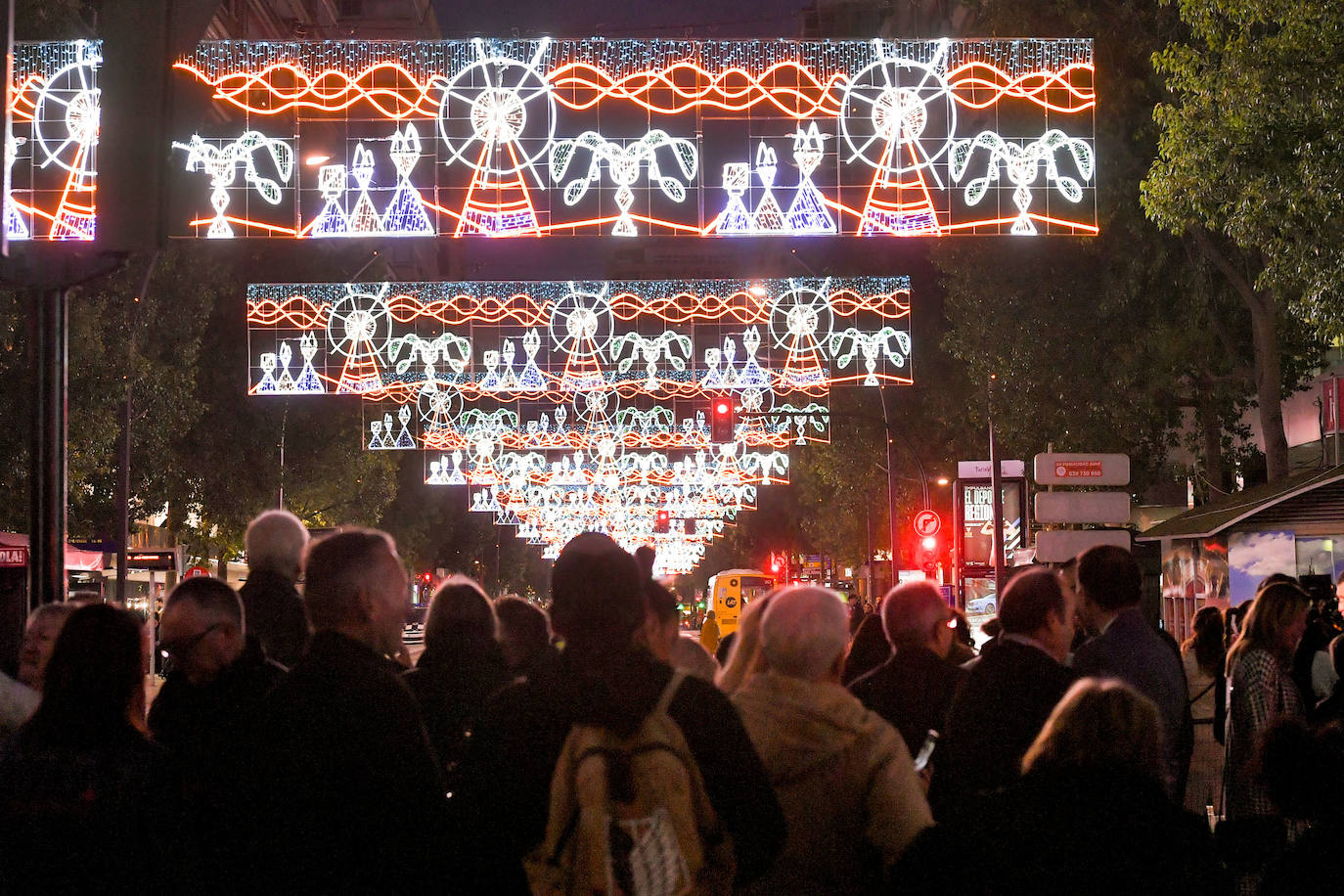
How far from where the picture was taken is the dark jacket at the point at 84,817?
421cm

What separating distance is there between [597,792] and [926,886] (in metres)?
0.77

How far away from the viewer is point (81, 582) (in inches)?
1710

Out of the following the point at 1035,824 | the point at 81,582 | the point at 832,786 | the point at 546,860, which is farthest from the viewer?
the point at 81,582

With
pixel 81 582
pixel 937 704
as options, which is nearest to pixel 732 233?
pixel 937 704

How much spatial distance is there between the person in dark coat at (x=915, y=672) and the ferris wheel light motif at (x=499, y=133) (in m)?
13.5

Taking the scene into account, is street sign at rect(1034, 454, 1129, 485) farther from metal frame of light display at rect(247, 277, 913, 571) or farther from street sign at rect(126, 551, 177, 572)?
street sign at rect(126, 551, 177, 572)

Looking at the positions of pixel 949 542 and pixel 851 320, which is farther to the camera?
pixel 949 542

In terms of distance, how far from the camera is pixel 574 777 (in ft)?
13.0

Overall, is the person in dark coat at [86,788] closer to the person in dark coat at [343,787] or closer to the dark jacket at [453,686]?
the person in dark coat at [343,787]

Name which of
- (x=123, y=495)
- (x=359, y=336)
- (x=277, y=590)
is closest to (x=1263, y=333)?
(x=359, y=336)

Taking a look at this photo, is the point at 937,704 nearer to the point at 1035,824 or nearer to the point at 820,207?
the point at 1035,824

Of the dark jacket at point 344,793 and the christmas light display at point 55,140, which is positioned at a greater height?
the christmas light display at point 55,140

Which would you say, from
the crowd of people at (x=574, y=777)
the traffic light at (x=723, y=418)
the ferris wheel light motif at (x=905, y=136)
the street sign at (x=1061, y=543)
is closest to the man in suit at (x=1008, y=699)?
the crowd of people at (x=574, y=777)

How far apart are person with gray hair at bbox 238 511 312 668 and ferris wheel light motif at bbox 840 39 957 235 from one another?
13.6 m
